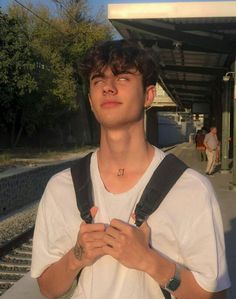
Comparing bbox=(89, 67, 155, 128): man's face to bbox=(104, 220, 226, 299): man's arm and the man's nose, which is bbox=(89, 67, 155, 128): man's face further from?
bbox=(104, 220, 226, 299): man's arm

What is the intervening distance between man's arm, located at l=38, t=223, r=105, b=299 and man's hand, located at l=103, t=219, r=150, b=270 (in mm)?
36

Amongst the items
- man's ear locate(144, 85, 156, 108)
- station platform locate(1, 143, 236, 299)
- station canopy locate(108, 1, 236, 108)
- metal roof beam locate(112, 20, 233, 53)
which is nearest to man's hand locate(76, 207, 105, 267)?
man's ear locate(144, 85, 156, 108)

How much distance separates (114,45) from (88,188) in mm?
572

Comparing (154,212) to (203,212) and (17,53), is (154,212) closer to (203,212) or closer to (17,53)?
(203,212)

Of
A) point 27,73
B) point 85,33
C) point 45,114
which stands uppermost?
point 85,33

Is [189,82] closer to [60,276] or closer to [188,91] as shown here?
[188,91]

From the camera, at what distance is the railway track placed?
289 inches

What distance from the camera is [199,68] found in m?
20.0

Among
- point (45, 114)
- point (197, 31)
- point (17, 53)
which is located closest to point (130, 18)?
point (197, 31)

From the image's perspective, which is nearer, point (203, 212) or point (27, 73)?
point (203, 212)

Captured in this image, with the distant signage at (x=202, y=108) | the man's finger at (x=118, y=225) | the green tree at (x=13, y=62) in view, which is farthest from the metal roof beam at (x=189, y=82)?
the man's finger at (x=118, y=225)

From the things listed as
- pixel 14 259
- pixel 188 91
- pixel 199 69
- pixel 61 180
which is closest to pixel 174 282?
pixel 61 180

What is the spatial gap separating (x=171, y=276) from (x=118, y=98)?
683 mm

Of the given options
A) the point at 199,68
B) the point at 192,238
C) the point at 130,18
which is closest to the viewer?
the point at 192,238
